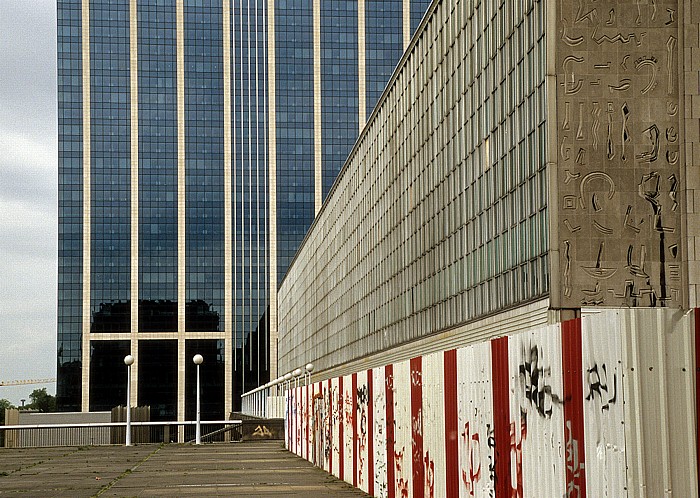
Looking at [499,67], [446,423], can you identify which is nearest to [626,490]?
[446,423]

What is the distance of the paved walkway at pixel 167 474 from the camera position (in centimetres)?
2562

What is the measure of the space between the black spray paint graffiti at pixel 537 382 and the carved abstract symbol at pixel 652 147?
21.1m

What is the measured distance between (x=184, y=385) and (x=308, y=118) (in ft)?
118

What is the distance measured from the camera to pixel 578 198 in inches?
1251

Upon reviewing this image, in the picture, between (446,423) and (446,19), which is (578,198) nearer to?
(446,19)

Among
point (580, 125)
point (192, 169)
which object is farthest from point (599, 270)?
point (192, 169)

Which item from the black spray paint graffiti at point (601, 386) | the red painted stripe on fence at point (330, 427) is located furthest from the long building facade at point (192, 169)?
the black spray paint graffiti at point (601, 386)

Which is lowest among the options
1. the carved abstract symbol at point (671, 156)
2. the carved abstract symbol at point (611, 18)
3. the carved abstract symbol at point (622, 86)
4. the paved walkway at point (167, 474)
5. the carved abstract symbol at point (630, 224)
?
the paved walkway at point (167, 474)

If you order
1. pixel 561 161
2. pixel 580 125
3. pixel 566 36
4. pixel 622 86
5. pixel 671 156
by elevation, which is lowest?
pixel 561 161

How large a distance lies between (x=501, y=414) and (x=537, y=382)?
164cm

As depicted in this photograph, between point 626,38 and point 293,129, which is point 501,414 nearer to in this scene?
point 626,38

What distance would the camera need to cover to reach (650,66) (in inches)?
1292

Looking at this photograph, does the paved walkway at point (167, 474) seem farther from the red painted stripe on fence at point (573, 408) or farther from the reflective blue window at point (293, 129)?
the reflective blue window at point (293, 129)

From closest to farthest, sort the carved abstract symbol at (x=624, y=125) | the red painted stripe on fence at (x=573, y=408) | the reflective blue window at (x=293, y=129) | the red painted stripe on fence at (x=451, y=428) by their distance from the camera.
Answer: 1. the red painted stripe on fence at (x=573, y=408)
2. the red painted stripe on fence at (x=451, y=428)
3. the carved abstract symbol at (x=624, y=125)
4. the reflective blue window at (x=293, y=129)
